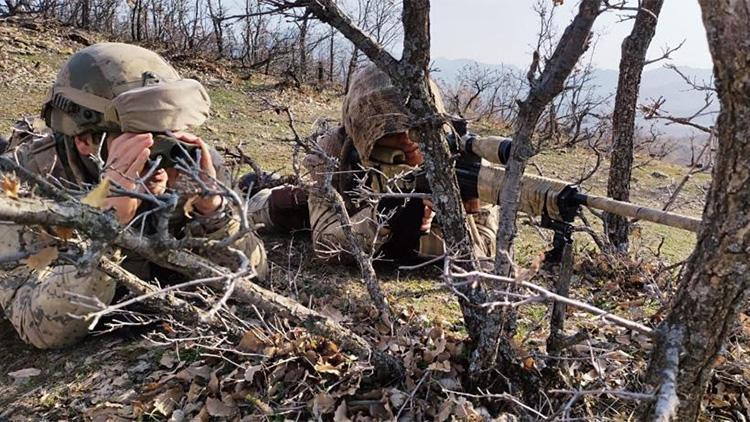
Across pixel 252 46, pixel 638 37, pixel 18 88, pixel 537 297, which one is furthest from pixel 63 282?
pixel 252 46

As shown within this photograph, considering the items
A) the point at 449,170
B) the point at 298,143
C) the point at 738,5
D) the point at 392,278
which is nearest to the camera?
the point at 738,5

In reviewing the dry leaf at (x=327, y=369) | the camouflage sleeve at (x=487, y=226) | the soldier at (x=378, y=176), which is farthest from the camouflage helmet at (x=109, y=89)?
the camouflage sleeve at (x=487, y=226)

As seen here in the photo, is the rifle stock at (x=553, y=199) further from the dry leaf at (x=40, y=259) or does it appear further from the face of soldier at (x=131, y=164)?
the dry leaf at (x=40, y=259)

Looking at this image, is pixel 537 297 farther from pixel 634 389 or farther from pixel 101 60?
pixel 101 60

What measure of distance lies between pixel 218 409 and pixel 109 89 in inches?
56.5

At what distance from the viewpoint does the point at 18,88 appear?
903 cm

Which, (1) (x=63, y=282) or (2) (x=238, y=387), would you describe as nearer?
(2) (x=238, y=387)

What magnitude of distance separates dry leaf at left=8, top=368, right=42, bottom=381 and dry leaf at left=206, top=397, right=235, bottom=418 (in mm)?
876

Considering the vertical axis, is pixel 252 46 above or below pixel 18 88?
above

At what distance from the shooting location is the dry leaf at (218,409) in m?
1.82

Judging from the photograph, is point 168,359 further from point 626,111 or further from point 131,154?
point 626,111

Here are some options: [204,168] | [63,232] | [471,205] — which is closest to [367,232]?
[471,205]

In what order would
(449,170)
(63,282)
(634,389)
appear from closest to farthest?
(449,170), (634,389), (63,282)

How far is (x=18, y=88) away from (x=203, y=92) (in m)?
8.42
